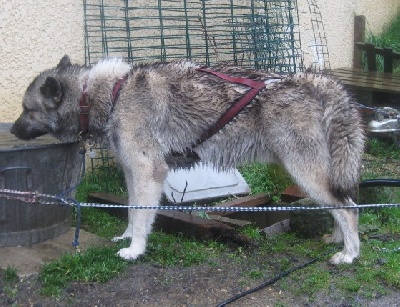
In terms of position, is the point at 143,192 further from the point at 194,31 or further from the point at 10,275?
the point at 194,31

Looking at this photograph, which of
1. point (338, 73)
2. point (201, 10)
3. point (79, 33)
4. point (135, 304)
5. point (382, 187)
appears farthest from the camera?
point (338, 73)

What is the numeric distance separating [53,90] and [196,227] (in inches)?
62.5

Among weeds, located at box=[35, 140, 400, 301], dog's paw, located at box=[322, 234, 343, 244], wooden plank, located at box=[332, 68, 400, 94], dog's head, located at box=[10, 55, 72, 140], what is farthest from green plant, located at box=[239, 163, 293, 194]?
dog's head, located at box=[10, 55, 72, 140]

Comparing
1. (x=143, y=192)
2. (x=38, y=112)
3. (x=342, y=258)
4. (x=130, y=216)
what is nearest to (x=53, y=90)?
(x=38, y=112)

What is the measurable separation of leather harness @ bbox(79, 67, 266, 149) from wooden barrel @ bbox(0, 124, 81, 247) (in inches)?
10.2

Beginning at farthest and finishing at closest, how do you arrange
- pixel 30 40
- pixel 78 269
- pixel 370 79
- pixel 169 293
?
1. pixel 370 79
2. pixel 30 40
3. pixel 78 269
4. pixel 169 293

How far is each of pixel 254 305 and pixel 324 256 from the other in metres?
0.99

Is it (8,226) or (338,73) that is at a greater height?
(338,73)

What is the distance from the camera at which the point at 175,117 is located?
4.90 meters

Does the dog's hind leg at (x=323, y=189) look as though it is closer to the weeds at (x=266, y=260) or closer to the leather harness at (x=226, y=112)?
the weeds at (x=266, y=260)

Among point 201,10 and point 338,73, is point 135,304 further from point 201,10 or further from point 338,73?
point 338,73

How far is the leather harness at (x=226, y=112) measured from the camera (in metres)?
4.81

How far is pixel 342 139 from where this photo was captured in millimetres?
4820

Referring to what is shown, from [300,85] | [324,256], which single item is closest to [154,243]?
[324,256]
